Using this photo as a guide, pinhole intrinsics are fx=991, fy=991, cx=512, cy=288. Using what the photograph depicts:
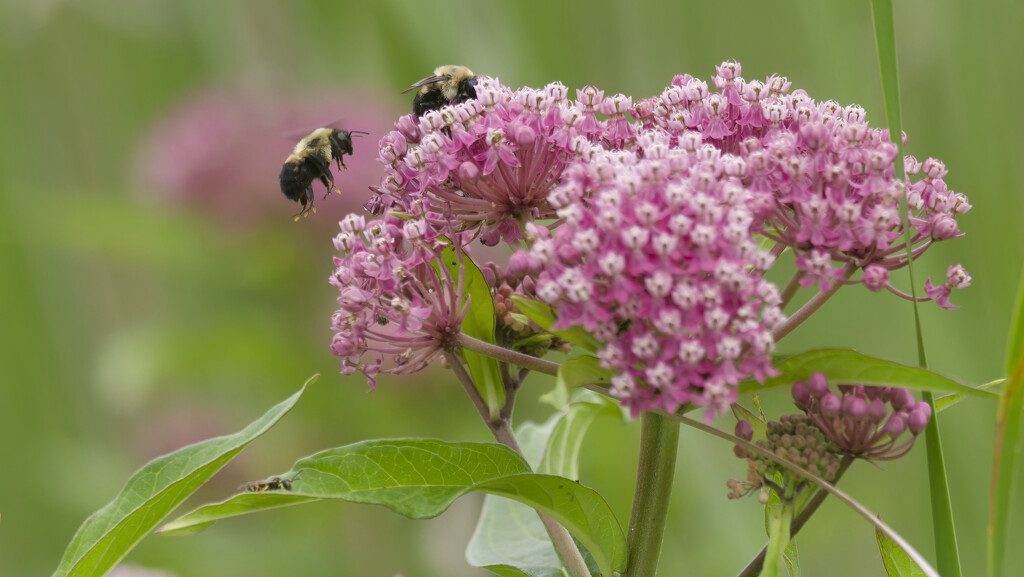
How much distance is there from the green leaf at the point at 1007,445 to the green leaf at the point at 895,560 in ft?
0.86

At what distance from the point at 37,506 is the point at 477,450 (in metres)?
3.36

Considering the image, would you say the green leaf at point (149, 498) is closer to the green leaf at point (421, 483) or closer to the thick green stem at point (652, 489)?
the green leaf at point (421, 483)

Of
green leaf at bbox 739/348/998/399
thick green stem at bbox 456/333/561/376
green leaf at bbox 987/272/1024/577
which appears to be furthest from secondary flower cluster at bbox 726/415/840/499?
thick green stem at bbox 456/333/561/376

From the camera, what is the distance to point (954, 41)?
304 cm

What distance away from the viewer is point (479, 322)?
1.62 m

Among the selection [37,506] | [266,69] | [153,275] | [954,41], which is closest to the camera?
[954,41]

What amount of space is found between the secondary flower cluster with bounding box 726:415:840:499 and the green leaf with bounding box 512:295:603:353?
30 centimetres

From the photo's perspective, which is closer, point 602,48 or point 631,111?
point 631,111

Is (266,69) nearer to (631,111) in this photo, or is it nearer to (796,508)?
(631,111)

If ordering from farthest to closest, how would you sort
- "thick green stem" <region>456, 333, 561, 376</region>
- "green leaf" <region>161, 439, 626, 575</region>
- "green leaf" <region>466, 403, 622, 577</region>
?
1. "green leaf" <region>466, 403, 622, 577</region>
2. "thick green stem" <region>456, 333, 561, 376</region>
3. "green leaf" <region>161, 439, 626, 575</region>

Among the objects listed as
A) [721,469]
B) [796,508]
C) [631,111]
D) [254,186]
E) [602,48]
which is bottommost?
[721,469]

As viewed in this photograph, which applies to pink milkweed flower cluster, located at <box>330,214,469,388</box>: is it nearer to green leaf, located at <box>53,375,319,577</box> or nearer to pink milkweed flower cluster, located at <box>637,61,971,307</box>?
green leaf, located at <box>53,375,319,577</box>

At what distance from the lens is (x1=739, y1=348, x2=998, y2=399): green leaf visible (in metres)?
1.30

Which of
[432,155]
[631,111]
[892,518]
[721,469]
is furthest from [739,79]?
[892,518]
